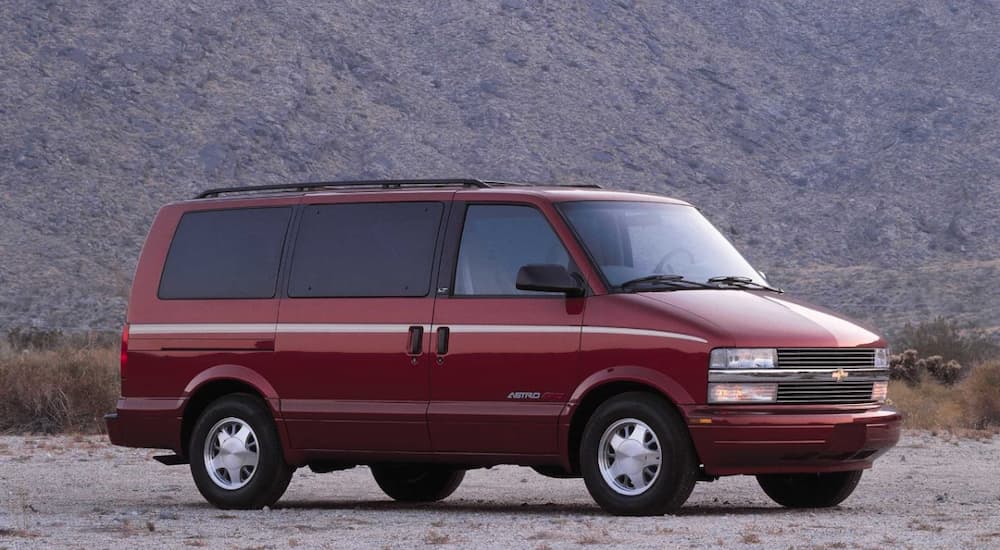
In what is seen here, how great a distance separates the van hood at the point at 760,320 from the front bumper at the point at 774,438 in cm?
42

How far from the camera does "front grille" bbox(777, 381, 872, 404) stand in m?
10.6

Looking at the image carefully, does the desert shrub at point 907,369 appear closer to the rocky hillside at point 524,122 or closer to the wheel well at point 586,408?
the rocky hillside at point 524,122

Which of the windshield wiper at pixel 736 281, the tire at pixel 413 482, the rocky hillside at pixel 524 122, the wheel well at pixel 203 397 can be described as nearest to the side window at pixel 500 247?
the windshield wiper at pixel 736 281

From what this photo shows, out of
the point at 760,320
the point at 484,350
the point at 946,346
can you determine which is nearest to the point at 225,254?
the point at 484,350

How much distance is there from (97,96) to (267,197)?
132 ft

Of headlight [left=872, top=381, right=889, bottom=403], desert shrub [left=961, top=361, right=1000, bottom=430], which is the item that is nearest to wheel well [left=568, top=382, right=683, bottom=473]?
headlight [left=872, top=381, right=889, bottom=403]

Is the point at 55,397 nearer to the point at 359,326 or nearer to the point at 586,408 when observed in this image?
the point at 359,326

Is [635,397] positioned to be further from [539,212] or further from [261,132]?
[261,132]

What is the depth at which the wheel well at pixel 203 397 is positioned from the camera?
1251cm

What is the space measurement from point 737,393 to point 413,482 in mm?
3605

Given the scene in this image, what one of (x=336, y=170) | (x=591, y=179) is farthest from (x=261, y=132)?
(x=591, y=179)

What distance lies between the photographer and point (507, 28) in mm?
59219

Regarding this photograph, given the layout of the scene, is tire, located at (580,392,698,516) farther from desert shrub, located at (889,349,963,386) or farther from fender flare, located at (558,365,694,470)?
desert shrub, located at (889,349,963,386)

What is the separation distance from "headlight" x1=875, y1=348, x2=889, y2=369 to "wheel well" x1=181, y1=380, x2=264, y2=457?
14.1 feet
